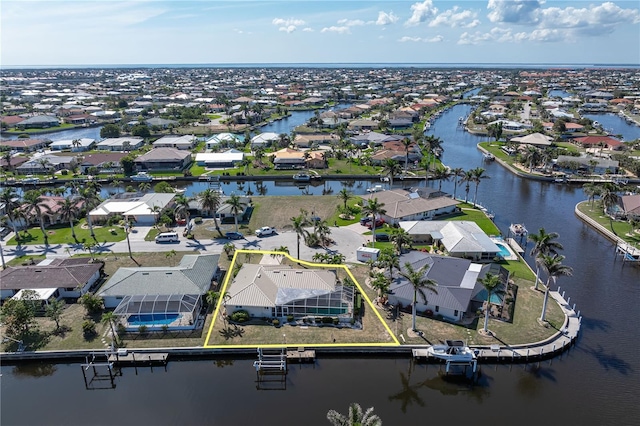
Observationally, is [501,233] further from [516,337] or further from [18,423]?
[18,423]

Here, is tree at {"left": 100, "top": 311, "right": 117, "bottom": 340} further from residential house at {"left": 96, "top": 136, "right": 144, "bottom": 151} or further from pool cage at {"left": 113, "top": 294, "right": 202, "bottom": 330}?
residential house at {"left": 96, "top": 136, "right": 144, "bottom": 151}

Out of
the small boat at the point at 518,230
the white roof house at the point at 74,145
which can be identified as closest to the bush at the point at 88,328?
the small boat at the point at 518,230

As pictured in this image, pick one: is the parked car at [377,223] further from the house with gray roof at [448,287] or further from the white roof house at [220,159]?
the white roof house at [220,159]

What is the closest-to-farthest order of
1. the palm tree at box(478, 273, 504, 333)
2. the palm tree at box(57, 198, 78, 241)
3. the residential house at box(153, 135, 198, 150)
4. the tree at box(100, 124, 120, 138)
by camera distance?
1. the palm tree at box(478, 273, 504, 333)
2. the palm tree at box(57, 198, 78, 241)
3. the residential house at box(153, 135, 198, 150)
4. the tree at box(100, 124, 120, 138)

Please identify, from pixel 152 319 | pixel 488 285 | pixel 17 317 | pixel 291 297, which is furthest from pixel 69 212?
pixel 488 285

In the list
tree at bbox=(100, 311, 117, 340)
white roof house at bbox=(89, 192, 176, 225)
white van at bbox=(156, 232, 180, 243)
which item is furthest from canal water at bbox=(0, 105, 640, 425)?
white roof house at bbox=(89, 192, 176, 225)

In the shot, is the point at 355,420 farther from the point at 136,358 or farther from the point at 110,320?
the point at 110,320
